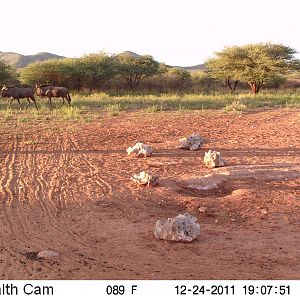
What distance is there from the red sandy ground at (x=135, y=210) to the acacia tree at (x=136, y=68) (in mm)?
22460

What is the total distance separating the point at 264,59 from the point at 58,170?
24369 millimetres

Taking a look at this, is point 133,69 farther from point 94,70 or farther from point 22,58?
point 22,58

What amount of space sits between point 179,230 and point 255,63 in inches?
1074

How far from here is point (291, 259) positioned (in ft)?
15.0

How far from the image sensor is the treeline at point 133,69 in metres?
30.0

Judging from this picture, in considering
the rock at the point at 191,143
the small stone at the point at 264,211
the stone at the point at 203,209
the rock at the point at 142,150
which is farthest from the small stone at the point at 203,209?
the rock at the point at 191,143

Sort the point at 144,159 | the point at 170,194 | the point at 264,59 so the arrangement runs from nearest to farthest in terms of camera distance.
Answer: the point at 170,194 → the point at 144,159 → the point at 264,59

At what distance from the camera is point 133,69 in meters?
33.0

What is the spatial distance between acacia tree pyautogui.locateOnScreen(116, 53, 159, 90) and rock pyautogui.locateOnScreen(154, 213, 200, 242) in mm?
27938

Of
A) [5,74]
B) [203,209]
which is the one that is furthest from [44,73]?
[203,209]

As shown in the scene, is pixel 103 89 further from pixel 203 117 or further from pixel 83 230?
pixel 83 230

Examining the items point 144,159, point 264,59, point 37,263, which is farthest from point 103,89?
point 37,263

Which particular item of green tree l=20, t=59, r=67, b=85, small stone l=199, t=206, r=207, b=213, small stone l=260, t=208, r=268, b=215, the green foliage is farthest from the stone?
green tree l=20, t=59, r=67, b=85

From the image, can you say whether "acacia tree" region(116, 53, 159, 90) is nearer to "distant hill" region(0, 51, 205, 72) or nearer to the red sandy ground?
the red sandy ground
